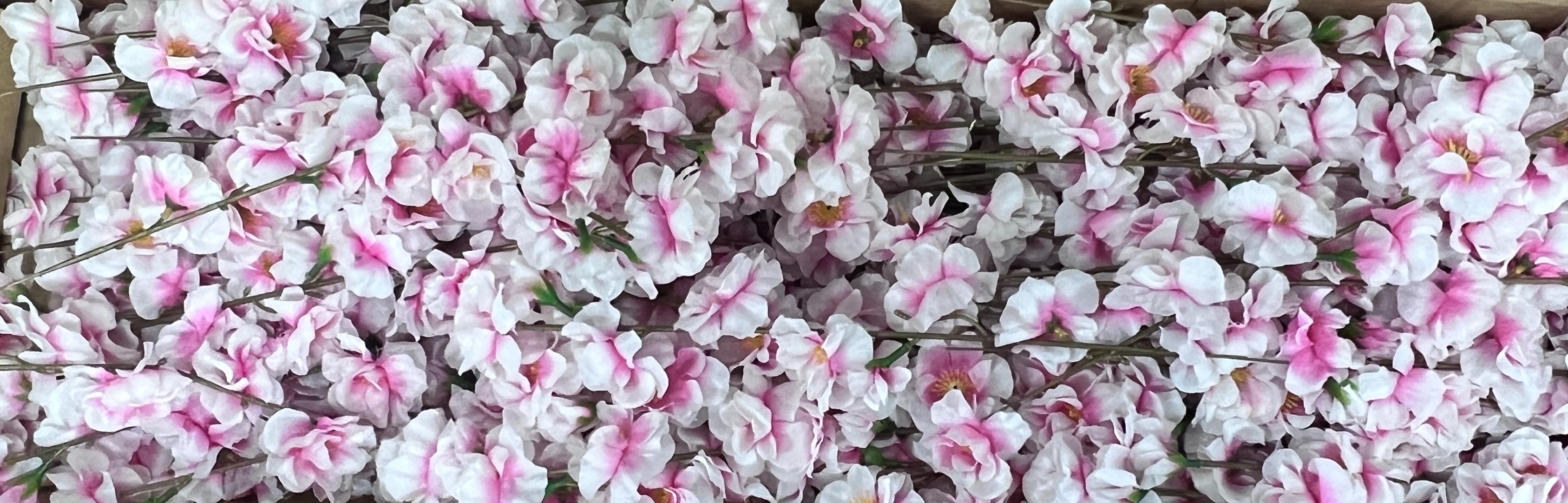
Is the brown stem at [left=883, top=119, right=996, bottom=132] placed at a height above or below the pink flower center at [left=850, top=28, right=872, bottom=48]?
below

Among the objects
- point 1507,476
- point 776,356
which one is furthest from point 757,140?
point 1507,476

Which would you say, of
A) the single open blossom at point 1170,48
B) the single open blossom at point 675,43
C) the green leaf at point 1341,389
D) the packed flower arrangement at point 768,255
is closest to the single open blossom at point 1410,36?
the packed flower arrangement at point 768,255

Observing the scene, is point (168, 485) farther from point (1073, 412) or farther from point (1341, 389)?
point (1341, 389)

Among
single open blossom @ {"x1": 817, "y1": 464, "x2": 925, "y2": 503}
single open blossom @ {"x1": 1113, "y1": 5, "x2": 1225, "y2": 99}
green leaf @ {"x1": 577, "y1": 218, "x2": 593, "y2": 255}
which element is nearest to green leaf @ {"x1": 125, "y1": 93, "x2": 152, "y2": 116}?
green leaf @ {"x1": 577, "y1": 218, "x2": 593, "y2": 255}

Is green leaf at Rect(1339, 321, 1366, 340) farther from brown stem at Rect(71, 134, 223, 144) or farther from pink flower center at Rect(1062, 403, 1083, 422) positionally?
brown stem at Rect(71, 134, 223, 144)

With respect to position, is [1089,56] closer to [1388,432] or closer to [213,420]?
[1388,432]

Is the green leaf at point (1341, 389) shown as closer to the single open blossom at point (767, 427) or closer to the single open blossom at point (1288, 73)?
the single open blossom at point (1288, 73)
